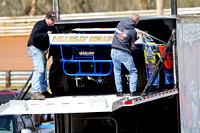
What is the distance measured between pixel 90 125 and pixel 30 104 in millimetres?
1944

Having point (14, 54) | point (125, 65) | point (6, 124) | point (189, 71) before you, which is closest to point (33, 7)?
point (14, 54)

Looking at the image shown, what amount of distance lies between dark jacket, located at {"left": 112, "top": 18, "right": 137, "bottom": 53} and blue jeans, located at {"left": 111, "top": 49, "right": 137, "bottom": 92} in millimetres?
93

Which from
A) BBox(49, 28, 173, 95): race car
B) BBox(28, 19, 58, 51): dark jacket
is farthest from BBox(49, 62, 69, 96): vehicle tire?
BBox(28, 19, 58, 51): dark jacket

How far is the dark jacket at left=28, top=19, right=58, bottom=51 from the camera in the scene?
23.5 ft

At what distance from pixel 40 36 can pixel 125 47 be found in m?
1.40

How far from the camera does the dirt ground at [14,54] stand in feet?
75.2

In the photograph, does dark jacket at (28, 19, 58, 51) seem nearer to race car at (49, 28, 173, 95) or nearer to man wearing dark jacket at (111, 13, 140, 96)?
race car at (49, 28, 173, 95)

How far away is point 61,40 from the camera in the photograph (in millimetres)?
6988

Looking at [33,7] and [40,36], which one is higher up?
[33,7]

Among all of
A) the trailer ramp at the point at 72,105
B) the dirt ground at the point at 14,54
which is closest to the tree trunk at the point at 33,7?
the dirt ground at the point at 14,54

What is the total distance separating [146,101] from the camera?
22.0ft

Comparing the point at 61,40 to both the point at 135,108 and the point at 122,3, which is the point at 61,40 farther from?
the point at 122,3

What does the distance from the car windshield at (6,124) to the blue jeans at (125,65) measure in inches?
78.4

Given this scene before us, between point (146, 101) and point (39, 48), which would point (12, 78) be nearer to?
point (39, 48)
